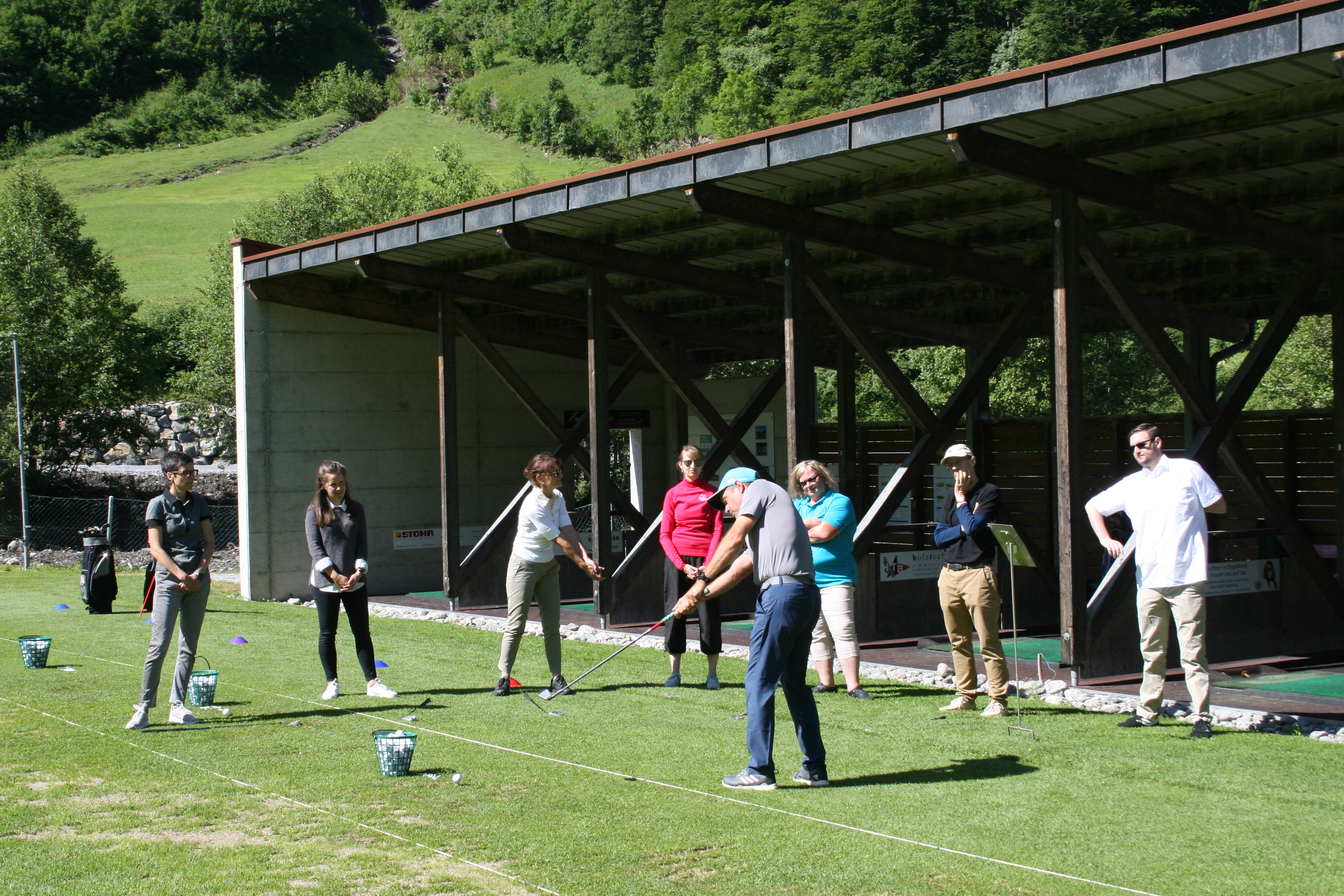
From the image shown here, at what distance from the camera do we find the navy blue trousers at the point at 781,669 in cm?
553

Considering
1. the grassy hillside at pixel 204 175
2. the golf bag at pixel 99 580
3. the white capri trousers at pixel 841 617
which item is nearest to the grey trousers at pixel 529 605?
the white capri trousers at pixel 841 617

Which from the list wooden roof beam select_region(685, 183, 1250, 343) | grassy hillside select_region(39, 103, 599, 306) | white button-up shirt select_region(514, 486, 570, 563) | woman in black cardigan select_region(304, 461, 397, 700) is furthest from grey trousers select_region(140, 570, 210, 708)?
grassy hillside select_region(39, 103, 599, 306)

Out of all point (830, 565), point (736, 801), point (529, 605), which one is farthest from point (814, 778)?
point (529, 605)

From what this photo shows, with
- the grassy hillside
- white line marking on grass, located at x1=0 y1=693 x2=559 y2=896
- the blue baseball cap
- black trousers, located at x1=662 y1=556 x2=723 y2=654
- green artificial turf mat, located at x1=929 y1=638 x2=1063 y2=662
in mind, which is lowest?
green artificial turf mat, located at x1=929 y1=638 x2=1063 y2=662

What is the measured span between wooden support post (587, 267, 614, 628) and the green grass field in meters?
4.07

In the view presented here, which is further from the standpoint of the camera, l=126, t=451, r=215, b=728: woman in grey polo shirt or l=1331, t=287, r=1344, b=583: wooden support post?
l=1331, t=287, r=1344, b=583: wooden support post

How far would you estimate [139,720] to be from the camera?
7.09 meters

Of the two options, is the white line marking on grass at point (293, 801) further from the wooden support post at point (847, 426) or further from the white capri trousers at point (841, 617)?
the wooden support post at point (847, 426)

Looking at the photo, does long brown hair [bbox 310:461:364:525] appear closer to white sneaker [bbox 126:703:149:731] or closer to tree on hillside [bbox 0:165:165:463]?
white sneaker [bbox 126:703:149:731]

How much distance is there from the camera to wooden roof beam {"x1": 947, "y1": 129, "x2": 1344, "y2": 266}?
7793 millimetres

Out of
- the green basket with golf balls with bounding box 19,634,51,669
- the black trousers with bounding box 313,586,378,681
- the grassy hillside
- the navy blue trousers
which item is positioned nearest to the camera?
the navy blue trousers

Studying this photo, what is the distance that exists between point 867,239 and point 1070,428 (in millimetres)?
2760

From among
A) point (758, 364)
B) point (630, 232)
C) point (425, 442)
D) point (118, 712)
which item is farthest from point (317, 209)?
point (118, 712)

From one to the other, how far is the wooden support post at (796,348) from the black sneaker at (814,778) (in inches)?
184
